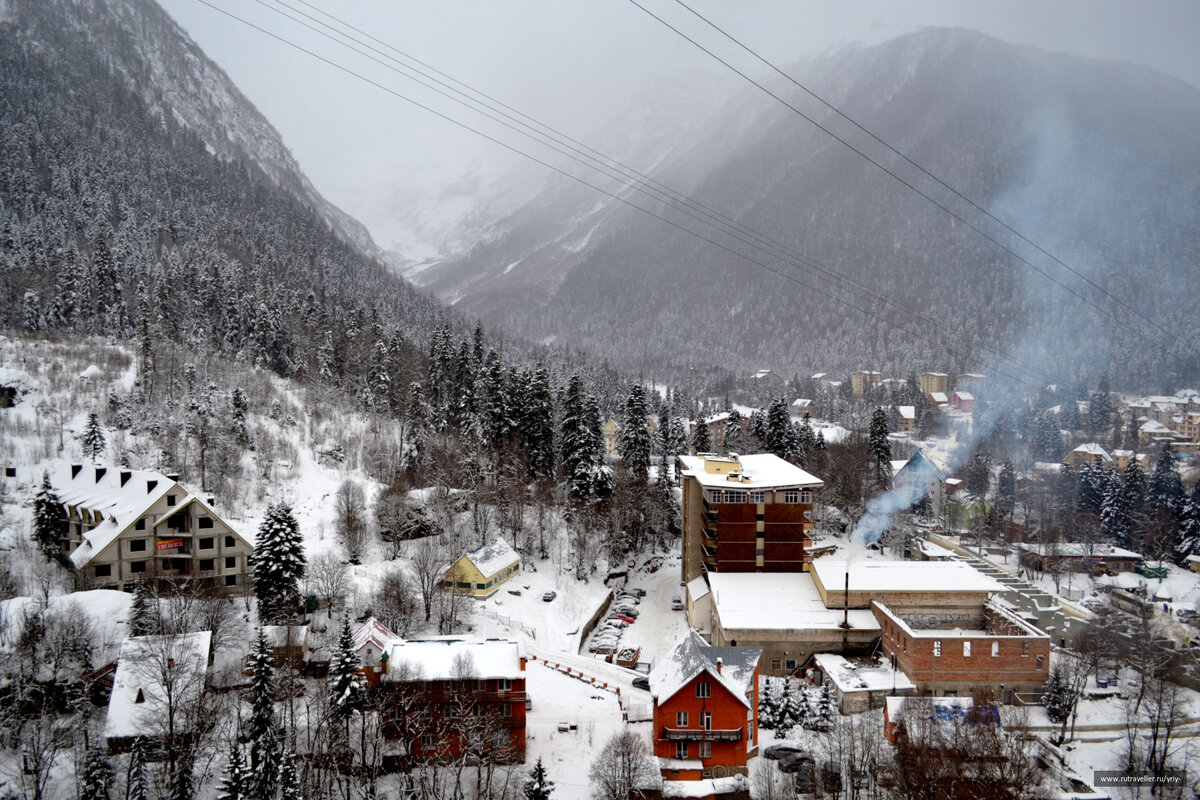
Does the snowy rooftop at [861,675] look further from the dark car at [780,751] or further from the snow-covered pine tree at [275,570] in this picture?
the snow-covered pine tree at [275,570]

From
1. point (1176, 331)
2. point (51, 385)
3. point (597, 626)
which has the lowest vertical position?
point (597, 626)

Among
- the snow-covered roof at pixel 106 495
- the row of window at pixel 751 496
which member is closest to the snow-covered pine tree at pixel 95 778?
the snow-covered roof at pixel 106 495

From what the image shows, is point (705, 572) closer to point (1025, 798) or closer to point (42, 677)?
point (1025, 798)

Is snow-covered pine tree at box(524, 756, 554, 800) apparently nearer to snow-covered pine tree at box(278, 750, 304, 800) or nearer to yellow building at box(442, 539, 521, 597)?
snow-covered pine tree at box(278, 750, 304, 800)

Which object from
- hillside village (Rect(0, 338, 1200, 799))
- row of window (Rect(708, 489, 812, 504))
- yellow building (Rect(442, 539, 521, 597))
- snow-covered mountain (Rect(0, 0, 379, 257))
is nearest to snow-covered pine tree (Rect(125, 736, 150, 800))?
hillside village (Rect(0, 338, 1200, 799))

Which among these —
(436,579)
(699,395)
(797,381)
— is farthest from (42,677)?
(797,381)

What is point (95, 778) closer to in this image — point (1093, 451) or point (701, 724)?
point (701, 724)

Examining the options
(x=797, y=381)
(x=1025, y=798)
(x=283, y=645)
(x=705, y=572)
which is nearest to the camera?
(x=1025, y=798)
